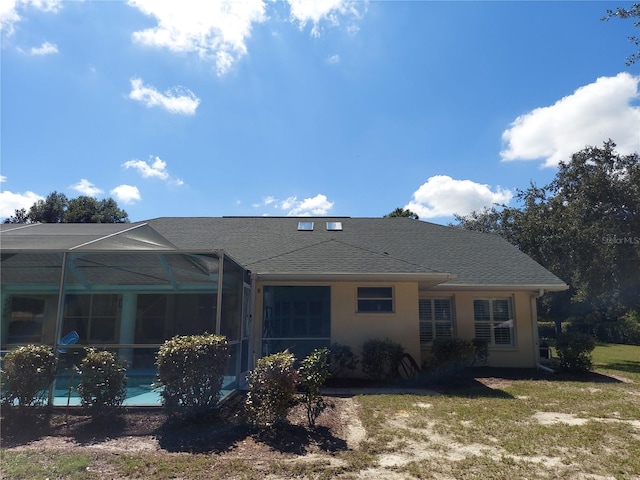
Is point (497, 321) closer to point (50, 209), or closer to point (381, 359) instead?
point (381, 359)

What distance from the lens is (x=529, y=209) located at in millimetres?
24547

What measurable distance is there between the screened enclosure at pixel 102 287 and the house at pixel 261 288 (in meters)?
0.03

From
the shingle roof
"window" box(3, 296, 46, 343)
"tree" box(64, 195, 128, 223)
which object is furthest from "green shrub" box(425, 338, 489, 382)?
"tree" box(64, 195, 128, 223)

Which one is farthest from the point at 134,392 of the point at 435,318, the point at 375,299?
the point at 435,318

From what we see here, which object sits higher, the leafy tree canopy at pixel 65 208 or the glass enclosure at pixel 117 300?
the leafy tree canopy at pixel 65 208

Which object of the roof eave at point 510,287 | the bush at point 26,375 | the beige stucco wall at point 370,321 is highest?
the roof eave at point 510,287

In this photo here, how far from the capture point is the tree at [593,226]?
1744cm

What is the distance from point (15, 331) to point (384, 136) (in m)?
10.5

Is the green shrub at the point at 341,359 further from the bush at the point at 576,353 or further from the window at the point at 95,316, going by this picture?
the bush at the point at 576,353

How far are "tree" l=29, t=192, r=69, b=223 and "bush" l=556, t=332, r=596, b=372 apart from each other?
32.8m

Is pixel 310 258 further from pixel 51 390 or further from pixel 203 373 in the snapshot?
pixel 51 390

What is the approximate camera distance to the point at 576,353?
12477 mm

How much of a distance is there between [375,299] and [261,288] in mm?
2947

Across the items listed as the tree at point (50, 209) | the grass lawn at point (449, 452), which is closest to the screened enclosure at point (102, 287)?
the grass lawn at point (449, 452)
